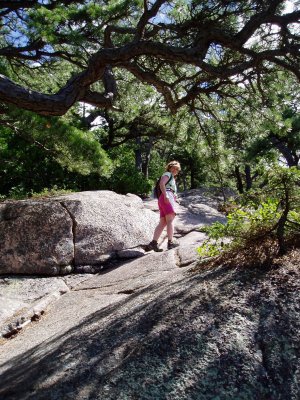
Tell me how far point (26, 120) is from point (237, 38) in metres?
3.14

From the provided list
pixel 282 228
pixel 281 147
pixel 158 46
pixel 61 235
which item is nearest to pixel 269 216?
pixel 282 228

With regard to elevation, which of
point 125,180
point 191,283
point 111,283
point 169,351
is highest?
point 125,180

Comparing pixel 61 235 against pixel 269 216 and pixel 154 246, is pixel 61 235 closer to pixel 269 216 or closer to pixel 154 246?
pixel 154 246

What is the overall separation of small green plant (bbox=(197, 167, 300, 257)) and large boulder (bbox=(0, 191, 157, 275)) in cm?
403

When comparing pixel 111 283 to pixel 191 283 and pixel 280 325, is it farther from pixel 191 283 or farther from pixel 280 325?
pixel 280 325

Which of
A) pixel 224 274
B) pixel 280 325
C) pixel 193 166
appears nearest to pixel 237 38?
pixel 224 274

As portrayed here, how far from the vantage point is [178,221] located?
31.0 ft

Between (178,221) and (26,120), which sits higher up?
(26,120)

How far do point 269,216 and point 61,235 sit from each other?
4670 mm

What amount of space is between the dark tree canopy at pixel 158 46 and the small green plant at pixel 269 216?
7.66 ft

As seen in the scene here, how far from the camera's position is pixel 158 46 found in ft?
16.6

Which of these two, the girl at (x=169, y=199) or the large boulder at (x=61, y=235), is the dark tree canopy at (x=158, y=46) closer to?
the girl at (x=169, y=199)

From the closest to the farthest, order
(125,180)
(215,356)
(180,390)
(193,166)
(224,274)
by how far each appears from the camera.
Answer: (180,390) < (215,356) < (224,274) < (125,180) < (193,166)

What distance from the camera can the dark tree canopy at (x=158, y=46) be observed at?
5020 mm
